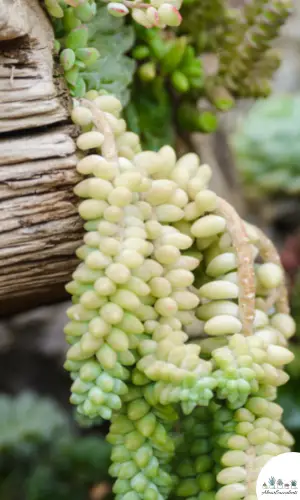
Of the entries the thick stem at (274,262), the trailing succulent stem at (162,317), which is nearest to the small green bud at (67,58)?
the trailing succulent stem at (162,317)

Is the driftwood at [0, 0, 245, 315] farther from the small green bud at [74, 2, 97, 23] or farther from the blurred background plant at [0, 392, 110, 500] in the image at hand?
the blurred background plant at [0, 392, 110, 500]

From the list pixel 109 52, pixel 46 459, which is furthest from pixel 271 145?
pixel 109 52

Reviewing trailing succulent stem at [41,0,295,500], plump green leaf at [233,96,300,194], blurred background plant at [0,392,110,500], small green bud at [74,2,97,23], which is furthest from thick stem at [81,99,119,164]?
plump green leaf at [233,96,300,194]

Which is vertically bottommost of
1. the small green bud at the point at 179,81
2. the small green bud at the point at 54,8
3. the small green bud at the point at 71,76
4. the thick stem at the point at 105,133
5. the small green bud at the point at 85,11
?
the small green bud at the point at 179,81

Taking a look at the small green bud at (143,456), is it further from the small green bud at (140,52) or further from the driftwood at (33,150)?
the small green bud at (140,52)

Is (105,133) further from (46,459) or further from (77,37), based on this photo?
(46,459)

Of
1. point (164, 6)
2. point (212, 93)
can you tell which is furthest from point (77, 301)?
point (212, 93)

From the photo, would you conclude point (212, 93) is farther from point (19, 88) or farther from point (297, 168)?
point (297, 168)
